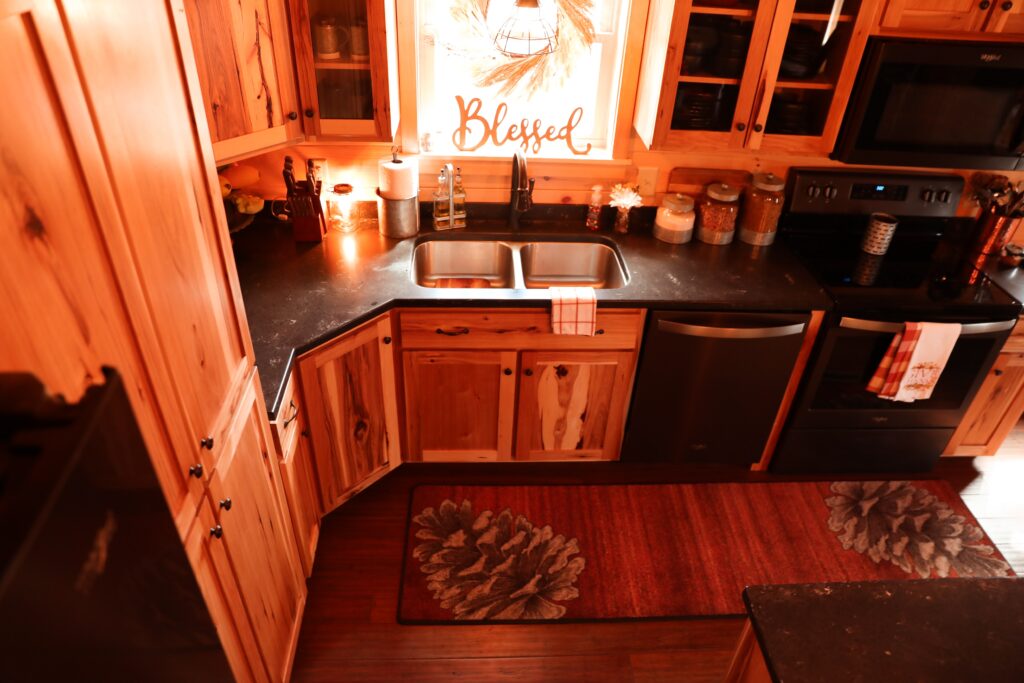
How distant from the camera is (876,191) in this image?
273 cm

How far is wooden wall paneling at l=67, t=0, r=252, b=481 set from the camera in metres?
0.94

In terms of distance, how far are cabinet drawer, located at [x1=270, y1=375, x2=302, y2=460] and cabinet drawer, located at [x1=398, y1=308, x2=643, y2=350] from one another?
0.46 meters

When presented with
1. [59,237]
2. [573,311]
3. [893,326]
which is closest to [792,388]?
[893,326]

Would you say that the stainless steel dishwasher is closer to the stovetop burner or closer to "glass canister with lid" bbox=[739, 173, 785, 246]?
the stovetop burner

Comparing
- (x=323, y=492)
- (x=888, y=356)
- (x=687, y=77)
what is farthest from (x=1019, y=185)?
(x=323, y=492)

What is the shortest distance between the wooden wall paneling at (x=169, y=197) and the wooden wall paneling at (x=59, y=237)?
0.09 ft

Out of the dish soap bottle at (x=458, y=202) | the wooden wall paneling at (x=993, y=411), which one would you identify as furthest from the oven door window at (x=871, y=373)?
the dish soap bottle at (x=458, y=202)

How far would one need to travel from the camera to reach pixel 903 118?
2.33m

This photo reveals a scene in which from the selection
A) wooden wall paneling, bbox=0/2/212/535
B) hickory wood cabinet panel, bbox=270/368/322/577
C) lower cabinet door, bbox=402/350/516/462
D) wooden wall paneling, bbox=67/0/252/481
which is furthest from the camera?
lower cabinet door, bbox=402/350/516/462

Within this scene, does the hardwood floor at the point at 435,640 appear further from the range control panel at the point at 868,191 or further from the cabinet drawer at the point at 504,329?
the range control panel at the point at 868,191

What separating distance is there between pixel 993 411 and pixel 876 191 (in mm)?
1009

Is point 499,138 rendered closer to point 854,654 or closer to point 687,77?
point 687,77

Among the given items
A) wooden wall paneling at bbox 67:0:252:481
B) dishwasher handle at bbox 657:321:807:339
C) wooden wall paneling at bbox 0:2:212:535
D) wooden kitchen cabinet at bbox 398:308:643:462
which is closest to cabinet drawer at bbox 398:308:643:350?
wooden kitchen cabinet at bbox 398:308:643:462

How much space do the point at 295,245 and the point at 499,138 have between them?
0.88m
